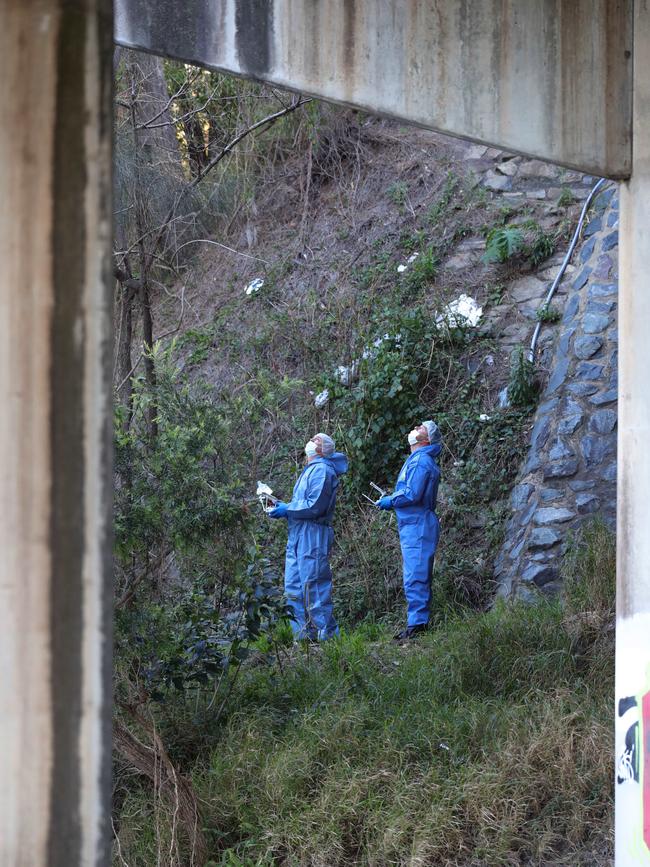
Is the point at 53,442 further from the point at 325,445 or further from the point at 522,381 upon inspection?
the point at 522,381

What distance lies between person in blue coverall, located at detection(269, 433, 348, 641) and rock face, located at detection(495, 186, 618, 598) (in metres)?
1.73

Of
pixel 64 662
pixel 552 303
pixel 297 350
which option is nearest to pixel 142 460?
pixel 64 662

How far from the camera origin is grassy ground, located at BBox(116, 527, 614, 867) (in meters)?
5.48

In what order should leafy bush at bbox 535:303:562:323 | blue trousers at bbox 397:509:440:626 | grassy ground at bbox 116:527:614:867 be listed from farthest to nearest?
leafy bush at bbox 535:303:562:323, blue trousers at bbox 397:509:440:626, grassy ground at bbox 116:527:614:867

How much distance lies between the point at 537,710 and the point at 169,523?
2.54 metres

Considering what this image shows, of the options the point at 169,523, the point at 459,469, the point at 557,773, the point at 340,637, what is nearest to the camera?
the point at 557,773

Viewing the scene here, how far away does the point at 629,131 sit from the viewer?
4.80 m

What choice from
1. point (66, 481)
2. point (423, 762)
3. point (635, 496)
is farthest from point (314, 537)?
point (66, 481)

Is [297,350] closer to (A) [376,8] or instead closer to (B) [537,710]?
(B) [537,710]

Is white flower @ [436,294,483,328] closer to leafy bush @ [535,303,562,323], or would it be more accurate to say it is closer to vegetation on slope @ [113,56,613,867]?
vegetation on slope @ [113,56,613,867]

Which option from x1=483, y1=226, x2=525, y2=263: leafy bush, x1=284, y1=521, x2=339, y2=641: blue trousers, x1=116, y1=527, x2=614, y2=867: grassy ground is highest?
x1=483, y1=226, x2=525, y2=263: leafy bush

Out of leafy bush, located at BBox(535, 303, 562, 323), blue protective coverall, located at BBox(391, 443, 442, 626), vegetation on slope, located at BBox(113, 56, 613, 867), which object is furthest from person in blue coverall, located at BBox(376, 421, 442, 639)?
leafy bush, located at BBox(535, 303, 562, 323)

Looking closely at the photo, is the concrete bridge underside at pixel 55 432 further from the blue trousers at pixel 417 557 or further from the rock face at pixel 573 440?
the blue trousers at pixel 417 557

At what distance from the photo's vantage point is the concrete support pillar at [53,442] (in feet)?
8.32
